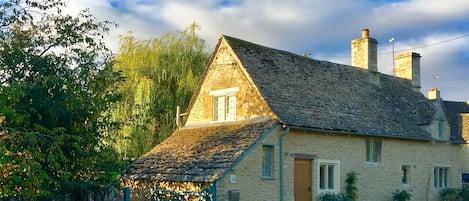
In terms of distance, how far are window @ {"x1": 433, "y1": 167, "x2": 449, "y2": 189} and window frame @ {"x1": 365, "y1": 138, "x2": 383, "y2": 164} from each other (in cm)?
477

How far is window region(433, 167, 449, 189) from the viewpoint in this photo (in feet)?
98.0

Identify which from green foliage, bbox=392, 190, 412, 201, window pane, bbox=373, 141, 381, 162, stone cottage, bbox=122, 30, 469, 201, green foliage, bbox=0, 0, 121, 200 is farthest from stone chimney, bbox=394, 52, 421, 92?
green foliage, bbox=0, 0, 121, 200

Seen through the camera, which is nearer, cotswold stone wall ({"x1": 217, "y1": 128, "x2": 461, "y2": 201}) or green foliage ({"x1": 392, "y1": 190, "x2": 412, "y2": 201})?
cotswold stone wall ({"x1": 217, "y1": 128, "x2": 461, "y2": 201})

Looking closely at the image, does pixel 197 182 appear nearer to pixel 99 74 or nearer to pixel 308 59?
pixel 99 74

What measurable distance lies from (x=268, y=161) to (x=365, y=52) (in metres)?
11.4

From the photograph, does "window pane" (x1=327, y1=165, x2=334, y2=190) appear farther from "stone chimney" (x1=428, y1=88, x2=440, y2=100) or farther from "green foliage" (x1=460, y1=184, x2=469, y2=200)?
"stone chimney" (x1=428, y1=88, x2=440, y2=100)

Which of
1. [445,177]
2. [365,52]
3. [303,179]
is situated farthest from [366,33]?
[303,179]

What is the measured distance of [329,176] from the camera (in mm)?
24547

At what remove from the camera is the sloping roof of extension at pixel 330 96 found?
23.9 metres

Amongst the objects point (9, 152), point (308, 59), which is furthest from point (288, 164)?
point (9, 152)

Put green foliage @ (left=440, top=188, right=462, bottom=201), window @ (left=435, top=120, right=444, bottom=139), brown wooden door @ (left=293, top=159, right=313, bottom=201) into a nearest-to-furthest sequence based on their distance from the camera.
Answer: brown wooden door @ (left=293, top=159, right=313, bottom=201) → window @ (left=435, top=120, right=444, bottom=139) → green foliage @ (left=440, top=188, right=462, bottom=201)

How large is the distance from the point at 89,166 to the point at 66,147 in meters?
0.86

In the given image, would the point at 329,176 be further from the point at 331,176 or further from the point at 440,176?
the point at 440,176

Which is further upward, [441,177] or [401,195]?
[441,177]
